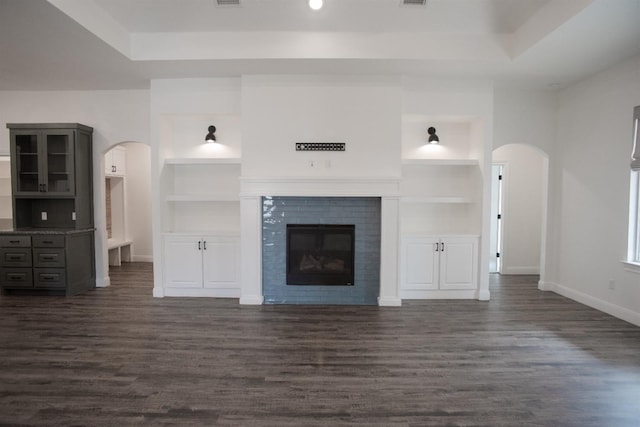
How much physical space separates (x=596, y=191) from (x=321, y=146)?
360 centimetres

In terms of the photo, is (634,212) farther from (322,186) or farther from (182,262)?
(182,262)

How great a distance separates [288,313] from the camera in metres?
4.21

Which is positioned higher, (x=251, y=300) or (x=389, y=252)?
(x=389, y=252)

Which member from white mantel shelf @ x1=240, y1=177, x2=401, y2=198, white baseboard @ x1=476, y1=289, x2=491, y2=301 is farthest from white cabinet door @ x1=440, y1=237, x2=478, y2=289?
white mantel shelf @ x1=240, y1=177, x2=401, y2=198

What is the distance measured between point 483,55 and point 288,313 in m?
3.79

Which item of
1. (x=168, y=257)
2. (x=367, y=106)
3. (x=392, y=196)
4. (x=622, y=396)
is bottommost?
(x=622, y=396)

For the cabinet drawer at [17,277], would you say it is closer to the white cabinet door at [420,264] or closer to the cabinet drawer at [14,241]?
the cabinet drawer at [14,241]

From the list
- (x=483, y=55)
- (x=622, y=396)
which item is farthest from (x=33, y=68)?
(x=622, y=396)

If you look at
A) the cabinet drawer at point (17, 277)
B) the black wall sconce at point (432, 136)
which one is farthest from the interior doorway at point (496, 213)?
the cabinet drawer at point (17, 277)

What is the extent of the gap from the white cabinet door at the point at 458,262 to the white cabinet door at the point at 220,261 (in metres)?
2.82

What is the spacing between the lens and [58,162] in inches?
206

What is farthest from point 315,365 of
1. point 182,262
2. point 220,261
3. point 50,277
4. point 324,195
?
point 50,277

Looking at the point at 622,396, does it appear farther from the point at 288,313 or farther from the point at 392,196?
the point at 288,313

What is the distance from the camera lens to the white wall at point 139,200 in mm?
7543
